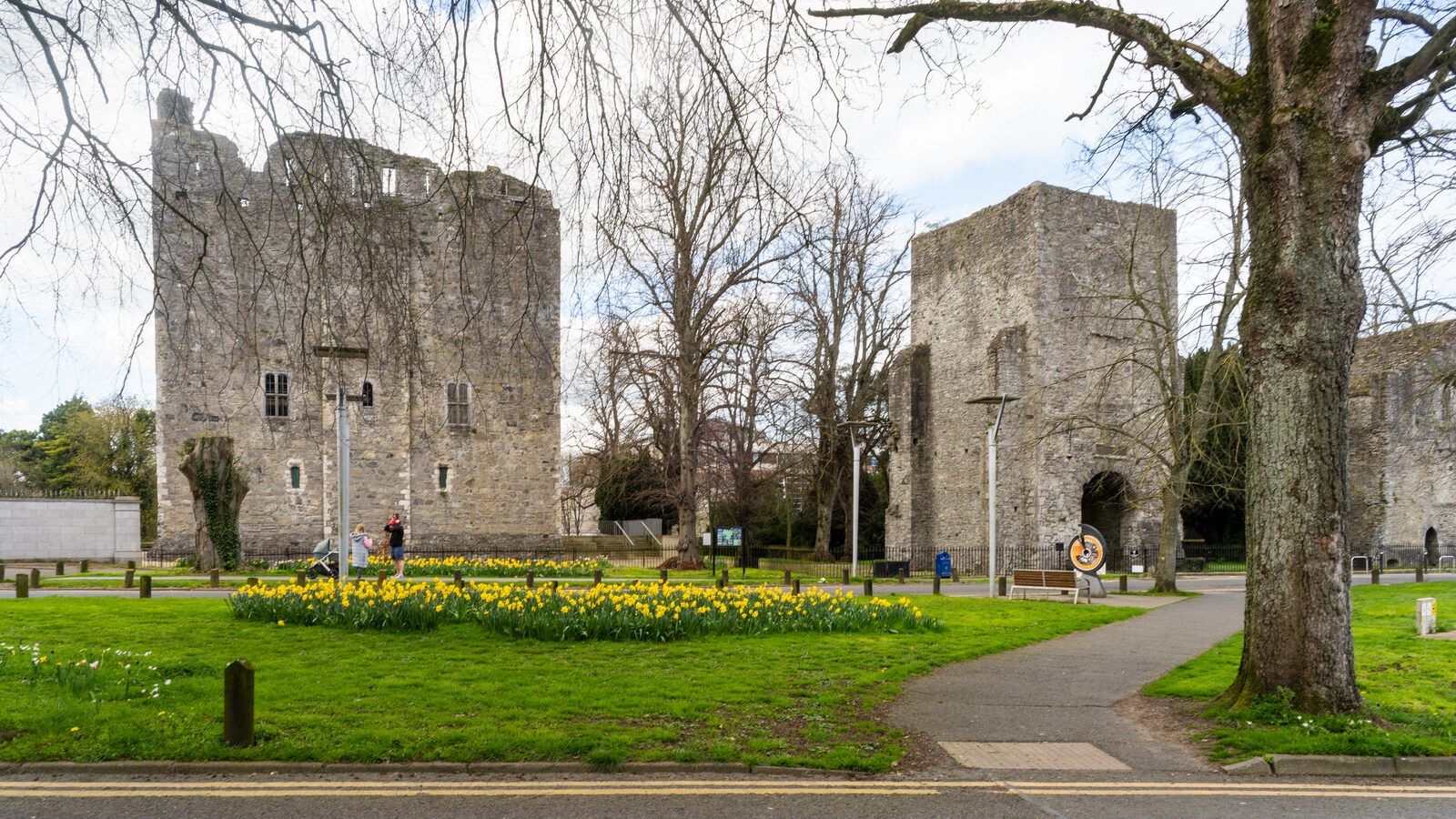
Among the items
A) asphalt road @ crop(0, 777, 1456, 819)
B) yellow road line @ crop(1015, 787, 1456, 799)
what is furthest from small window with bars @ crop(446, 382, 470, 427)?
yellow road line @ crop(1015, 787, 1456, 799)

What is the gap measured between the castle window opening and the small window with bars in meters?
5.65

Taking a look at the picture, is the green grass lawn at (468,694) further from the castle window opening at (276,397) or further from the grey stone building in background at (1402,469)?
the grey stone building in background at (1402,469)

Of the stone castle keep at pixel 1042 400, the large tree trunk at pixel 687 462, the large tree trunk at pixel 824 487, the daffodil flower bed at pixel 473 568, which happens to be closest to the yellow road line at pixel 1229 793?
the daffodil flower bed at pixel 473 568

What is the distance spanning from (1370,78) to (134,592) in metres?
21.9

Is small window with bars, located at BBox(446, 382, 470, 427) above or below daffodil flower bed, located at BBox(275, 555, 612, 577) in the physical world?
above

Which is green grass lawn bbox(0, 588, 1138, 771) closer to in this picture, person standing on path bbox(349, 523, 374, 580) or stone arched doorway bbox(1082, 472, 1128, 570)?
person standing on path bbox(349, 523, 374, 580)

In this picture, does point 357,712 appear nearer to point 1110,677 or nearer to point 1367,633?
point 1110,677

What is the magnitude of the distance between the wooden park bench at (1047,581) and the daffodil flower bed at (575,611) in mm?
7168

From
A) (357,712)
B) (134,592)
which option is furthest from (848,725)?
(134,592)

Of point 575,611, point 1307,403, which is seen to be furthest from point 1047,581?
point 1307,403

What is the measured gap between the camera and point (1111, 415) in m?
32.8

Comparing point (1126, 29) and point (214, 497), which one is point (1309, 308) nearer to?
point (1126, 29)

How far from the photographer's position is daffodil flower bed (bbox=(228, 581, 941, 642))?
12.0 metres

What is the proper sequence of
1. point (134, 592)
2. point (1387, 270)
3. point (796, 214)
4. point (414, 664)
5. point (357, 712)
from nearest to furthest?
point (796, 214)
point (357, 712)
point (414, 664)
point (1387, 270)
point (134, 592)
